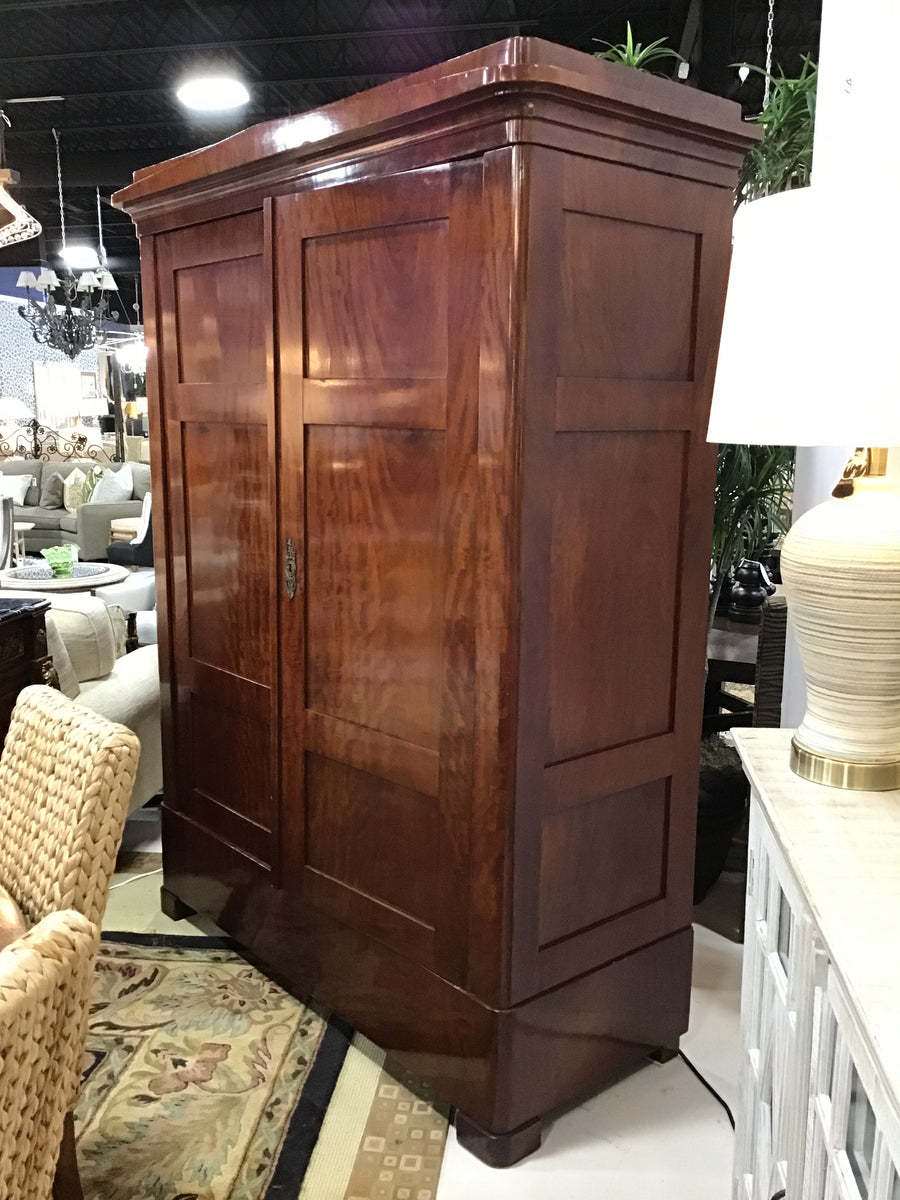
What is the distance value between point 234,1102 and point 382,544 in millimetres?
1164

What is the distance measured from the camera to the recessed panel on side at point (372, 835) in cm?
195

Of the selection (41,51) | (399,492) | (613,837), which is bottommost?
(613,837)

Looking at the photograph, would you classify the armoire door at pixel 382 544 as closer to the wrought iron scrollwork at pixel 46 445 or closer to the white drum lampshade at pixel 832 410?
the white drum lampshade at pixel 832 410

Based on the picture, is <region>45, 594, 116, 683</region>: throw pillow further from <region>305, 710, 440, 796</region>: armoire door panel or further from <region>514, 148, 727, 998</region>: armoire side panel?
<region>514, 148, 727, 998</region>: armoire side panel

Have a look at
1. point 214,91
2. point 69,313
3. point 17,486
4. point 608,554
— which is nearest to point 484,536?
point 608,554

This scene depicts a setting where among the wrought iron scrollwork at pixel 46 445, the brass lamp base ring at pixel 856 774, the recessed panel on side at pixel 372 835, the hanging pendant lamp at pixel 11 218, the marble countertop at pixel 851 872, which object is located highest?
the hanging pendant lamp at pixel 11 218

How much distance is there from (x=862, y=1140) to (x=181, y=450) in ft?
6.90

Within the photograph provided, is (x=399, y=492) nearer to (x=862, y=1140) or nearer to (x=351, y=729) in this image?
(x=351, y=729)

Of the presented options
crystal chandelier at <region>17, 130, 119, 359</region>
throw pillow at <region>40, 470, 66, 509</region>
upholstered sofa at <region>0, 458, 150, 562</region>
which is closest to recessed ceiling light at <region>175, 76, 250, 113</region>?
crystal chandelier at <region>17, 130, 119, 359</region>

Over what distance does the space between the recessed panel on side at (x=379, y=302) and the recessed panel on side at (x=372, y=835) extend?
0.80 m

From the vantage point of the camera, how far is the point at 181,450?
2541mm

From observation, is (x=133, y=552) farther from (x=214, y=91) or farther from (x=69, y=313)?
Result: (x=214, y=91)

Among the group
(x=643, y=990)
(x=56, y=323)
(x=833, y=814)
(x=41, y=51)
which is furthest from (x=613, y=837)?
(x=56, y=323)

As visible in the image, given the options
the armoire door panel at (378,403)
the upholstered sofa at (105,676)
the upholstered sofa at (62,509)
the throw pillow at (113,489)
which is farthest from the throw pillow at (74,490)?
the armoire door panel at (378,403)
